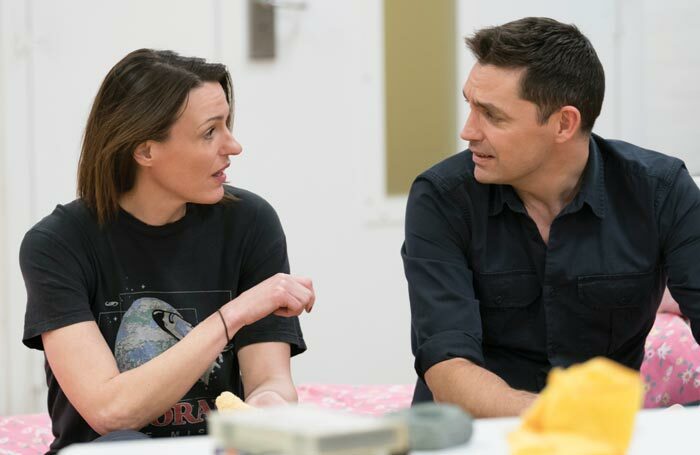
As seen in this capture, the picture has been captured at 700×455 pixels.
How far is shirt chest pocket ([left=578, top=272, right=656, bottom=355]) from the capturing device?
167 cm

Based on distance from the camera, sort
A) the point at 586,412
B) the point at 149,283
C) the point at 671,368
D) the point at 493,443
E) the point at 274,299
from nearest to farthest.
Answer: the point at 586,412, the point at 493,443, the point at 274,299, the point at 149,283, the point at 671,368

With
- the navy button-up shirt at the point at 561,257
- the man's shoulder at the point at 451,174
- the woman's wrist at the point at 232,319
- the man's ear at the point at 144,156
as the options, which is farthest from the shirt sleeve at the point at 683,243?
the man's ear at the point at 144,156

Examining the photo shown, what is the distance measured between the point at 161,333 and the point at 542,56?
30.4 inches

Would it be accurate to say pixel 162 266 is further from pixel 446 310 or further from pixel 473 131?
pixel 473 131

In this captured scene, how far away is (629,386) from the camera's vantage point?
704 mm

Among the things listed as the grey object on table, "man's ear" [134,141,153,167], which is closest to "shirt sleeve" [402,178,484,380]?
"man's ear" [134,141,153,167]

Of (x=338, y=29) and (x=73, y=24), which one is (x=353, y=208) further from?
(x=73, y=24)

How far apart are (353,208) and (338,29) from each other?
1.75ft

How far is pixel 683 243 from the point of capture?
1.65 meters

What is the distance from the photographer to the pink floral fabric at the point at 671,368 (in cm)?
199

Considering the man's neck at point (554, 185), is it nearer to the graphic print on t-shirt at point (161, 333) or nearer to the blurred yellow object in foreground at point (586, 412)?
the graphic print on t-shirt at point (161, 333)

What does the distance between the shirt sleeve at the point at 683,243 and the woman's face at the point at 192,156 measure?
2.41 ft

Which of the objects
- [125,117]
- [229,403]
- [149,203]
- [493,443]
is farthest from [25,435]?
[493,443]

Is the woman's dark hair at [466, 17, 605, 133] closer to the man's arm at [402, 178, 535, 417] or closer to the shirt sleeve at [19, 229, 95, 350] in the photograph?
the man's arm at [402, 178, 535, 417]
